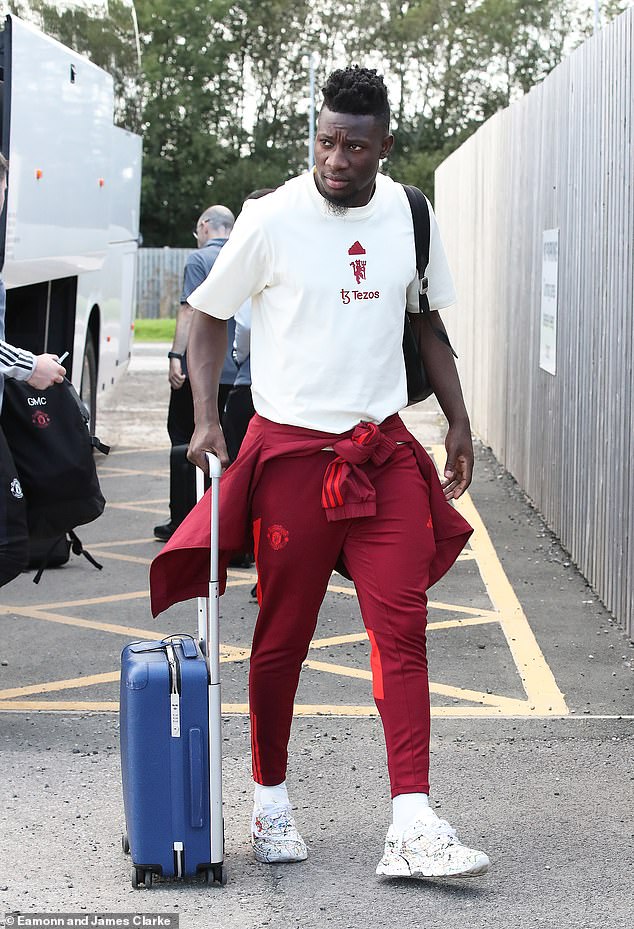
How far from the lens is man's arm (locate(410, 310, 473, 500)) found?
13.8ft

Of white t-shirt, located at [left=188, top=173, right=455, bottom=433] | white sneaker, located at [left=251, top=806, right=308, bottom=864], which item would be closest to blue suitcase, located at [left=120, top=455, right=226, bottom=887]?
white sneaker, located at [left=251, top=806, right=308, bottom=864]

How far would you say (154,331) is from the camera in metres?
32.7

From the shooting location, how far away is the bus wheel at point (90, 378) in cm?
1118

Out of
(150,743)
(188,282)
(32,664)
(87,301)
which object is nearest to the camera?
(150,743)

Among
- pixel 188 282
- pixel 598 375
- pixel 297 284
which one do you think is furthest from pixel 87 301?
pixel 297 284

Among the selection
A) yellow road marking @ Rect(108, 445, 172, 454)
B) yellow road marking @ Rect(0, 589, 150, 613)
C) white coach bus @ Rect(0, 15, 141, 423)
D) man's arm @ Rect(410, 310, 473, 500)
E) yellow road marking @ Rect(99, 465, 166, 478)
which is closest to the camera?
man's arm @ Rect(410, 310, 473, 500)

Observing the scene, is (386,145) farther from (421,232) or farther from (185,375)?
(185,375)

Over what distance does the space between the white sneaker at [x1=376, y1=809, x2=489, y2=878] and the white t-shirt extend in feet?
3.44

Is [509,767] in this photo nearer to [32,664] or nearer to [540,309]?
[32,664]

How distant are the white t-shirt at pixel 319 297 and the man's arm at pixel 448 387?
265mm

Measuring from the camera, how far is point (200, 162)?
55344 mm

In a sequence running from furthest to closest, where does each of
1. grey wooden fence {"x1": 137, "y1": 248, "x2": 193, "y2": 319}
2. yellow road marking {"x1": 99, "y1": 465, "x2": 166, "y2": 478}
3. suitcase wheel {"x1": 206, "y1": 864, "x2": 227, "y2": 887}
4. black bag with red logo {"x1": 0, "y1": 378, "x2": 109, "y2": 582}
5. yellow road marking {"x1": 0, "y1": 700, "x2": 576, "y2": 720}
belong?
1. grey wooden fence {"x1": 137, "y1": 248, "x2": 193, "y2": 319}
2. yellow road marking {"x1": 99, "y1": 465, "x2": 166, "y2": 478}
3. yellow road marking {"x1": 0, "y1": 700, "x2": 576, "y2": 720}
4. black bag with red logo {"x1": 0, "y1": 378, "x2": 109, "y2": 582}
5. suitcase wheel {"x1": 206, "y1": 864, "x2": 227, "y2": 887}

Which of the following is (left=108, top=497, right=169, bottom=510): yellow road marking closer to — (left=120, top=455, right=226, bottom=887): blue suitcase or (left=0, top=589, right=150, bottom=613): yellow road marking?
(left=0, top=589, right=150, bottom=613): yellow road marking

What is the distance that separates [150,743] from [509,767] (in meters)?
1.52
